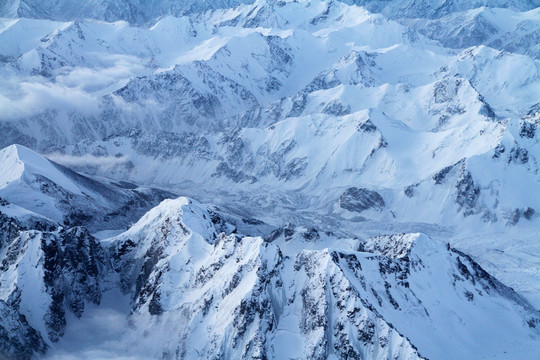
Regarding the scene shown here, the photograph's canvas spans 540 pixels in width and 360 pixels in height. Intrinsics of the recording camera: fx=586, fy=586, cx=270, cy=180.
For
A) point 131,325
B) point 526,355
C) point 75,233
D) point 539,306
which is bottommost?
point 539,306

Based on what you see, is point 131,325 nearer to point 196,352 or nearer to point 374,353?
point 196,352

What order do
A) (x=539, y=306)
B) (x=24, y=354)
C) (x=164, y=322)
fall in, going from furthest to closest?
(x=539, y=306) → (x=164, y=322) → (x=24, y=354)

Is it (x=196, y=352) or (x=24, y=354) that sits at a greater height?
(x=24, y=354)

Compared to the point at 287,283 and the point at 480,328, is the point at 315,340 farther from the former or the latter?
the point at 480,328

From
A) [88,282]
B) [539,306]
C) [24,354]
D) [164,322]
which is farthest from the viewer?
[539,306]

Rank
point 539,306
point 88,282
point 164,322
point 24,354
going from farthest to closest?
1. point 539,306
2. point 88,282
3. point 164,322
4. point 24,354

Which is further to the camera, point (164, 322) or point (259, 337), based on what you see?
point (164, 322)

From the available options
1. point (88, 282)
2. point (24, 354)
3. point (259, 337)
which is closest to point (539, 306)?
point (259, 337)

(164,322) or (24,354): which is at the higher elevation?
(24,354)

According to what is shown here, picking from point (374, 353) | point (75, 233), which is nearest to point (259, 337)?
point (374, 353)
